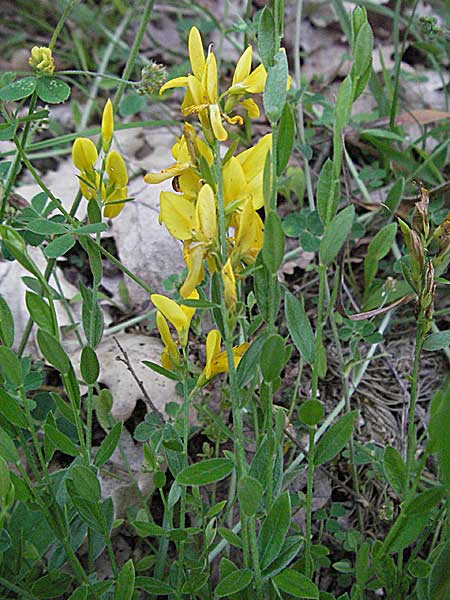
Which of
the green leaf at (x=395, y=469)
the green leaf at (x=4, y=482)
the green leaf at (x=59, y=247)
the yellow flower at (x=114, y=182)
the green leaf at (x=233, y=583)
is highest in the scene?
the yellow flower at (x=114, y=182)

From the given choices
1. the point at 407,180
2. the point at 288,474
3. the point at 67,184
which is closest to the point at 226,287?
the point at 288,474

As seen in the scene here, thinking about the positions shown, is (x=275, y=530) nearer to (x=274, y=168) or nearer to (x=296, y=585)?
(x=296, y=585)

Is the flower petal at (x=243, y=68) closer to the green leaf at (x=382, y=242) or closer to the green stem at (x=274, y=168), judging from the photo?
the green stem at (x=274, y=168)

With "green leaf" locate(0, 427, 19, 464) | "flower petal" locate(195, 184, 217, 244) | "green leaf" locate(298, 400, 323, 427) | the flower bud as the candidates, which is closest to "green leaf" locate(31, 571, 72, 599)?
"green leaf" locate(0, 427, 19, 464)

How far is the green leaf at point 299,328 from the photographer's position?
798 millimetres

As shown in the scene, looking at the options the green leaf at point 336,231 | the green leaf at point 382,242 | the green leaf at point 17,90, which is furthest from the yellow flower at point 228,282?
the green leaf at point 17,90

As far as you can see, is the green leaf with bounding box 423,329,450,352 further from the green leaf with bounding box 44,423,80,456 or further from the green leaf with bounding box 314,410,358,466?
the green leaf with bounding box 44,423,80,456

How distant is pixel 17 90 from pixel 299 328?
62 cm

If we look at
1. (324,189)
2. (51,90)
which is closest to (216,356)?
(324,189)

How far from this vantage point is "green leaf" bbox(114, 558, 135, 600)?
2.79 feet

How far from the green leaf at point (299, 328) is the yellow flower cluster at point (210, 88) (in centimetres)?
21

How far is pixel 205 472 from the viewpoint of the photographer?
0.79 meters

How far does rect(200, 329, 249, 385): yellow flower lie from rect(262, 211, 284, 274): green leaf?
181 mm

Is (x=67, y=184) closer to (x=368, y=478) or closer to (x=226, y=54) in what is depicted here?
(x=226, y=54)
